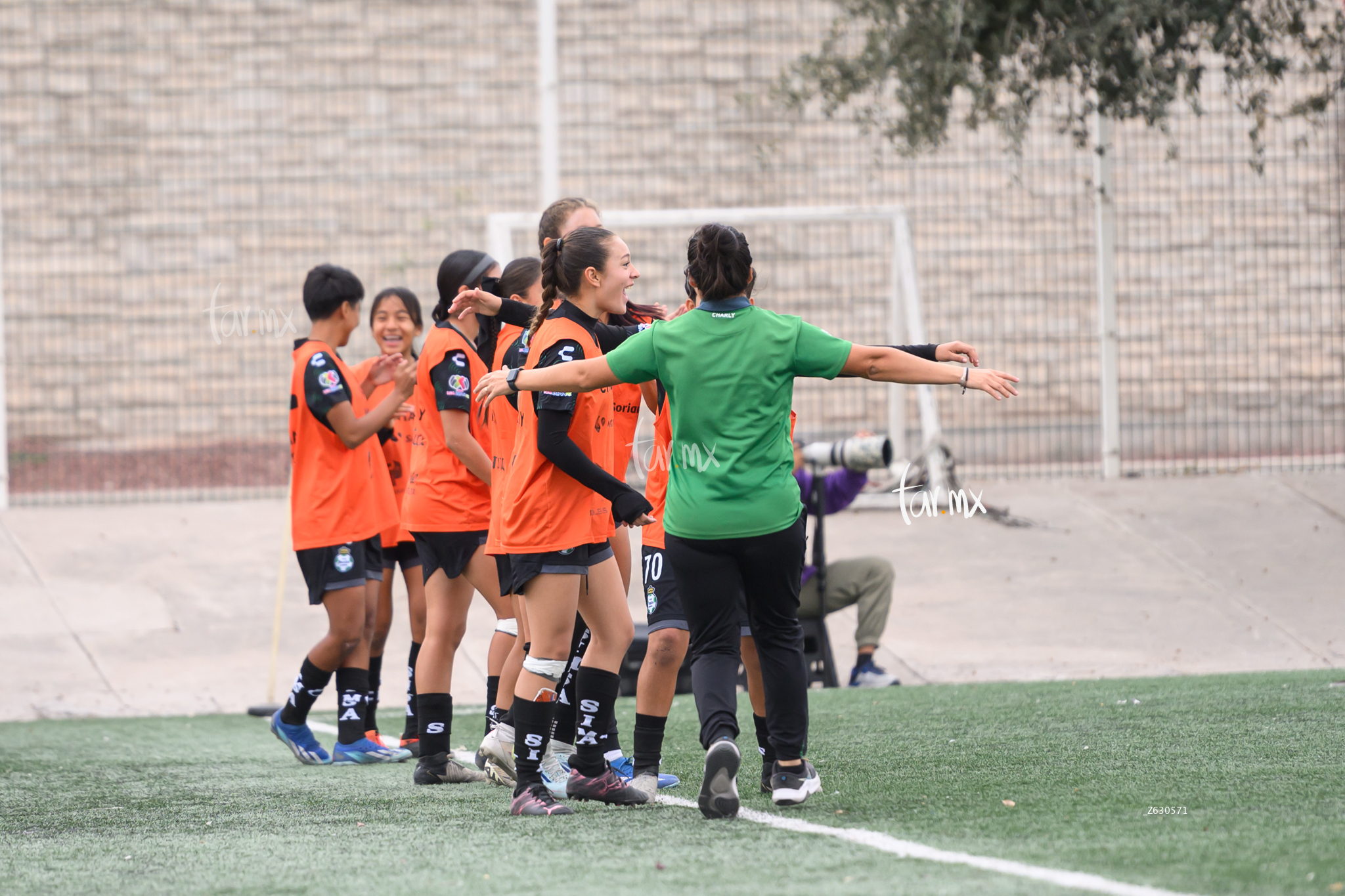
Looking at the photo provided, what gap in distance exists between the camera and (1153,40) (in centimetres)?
990

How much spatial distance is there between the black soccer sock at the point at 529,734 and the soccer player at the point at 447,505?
900mm

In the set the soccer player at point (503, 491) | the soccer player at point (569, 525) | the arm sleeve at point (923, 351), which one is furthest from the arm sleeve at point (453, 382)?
the arm sleeve at point (923, 351)

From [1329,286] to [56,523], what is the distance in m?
10.5

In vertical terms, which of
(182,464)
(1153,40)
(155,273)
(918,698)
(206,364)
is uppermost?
(1153,40)

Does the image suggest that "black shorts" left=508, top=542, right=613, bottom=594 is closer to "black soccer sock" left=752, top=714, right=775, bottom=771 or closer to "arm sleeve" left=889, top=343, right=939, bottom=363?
"black soccer sock" left=752, top=714, right=775, bottom=771

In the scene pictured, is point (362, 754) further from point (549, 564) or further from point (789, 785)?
point (789, 785)

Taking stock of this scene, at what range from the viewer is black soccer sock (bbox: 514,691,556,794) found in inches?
175

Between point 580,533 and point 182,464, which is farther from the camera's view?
point 182,464

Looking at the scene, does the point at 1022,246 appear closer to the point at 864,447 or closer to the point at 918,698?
the point at 918,698

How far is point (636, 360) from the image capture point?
4.18 meters

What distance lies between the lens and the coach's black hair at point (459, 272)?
215 inches

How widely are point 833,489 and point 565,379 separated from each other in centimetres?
381

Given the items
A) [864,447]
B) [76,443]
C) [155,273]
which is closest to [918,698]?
[864,447]

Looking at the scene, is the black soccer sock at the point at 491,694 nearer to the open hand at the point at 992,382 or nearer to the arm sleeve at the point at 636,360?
the arm sleeve at the point at 636,360
